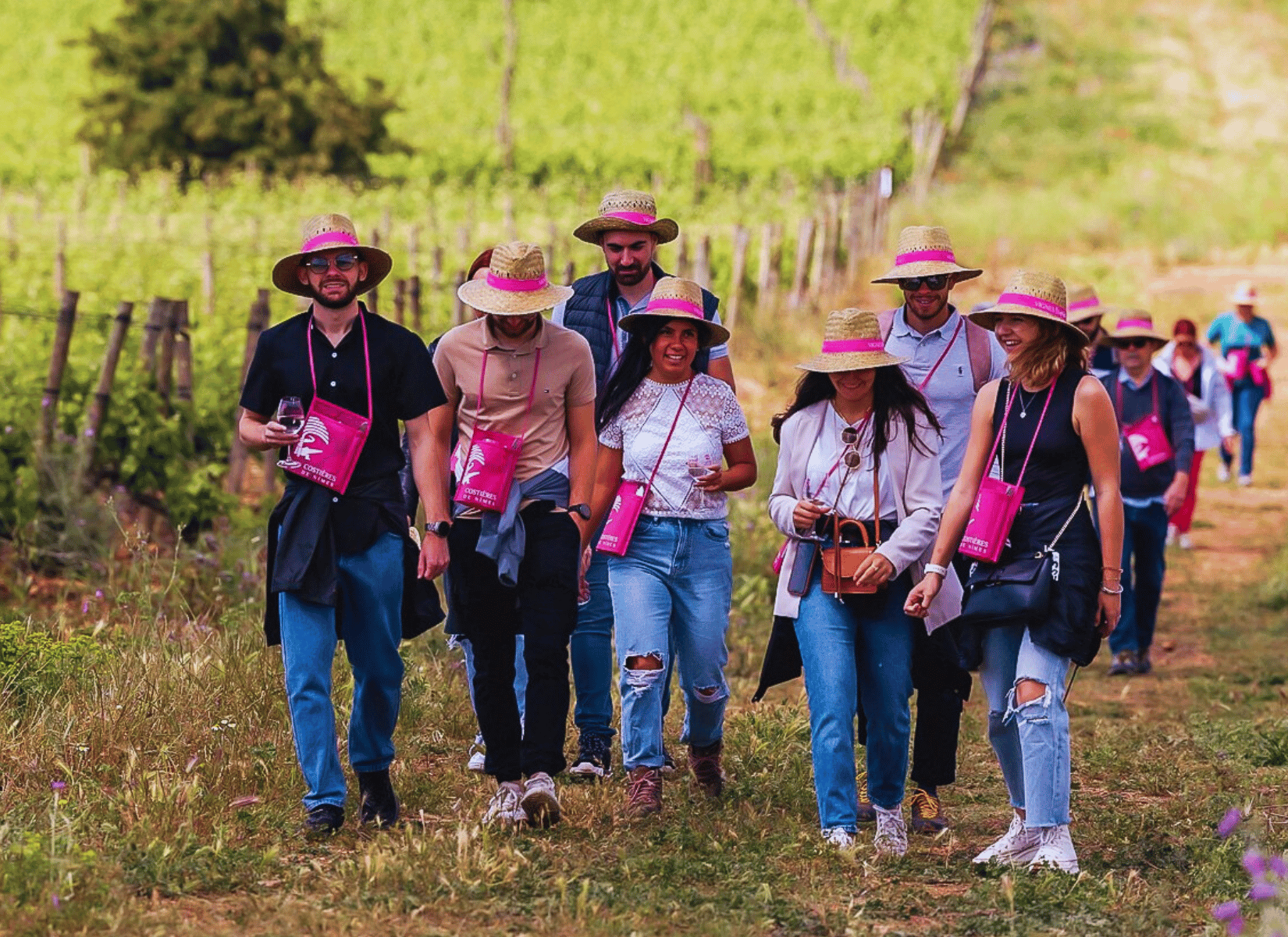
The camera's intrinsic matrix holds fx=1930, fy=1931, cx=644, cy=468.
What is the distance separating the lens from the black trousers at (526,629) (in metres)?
6.30

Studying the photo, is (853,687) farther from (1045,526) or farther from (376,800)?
(376,800)

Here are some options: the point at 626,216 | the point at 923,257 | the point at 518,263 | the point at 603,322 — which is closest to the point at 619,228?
the point at 626,216

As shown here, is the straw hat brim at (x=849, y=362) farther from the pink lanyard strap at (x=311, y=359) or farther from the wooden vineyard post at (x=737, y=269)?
the wooden vineyard post at (x=737, y=269)

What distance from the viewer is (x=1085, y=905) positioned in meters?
5.46

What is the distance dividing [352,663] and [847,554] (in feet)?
5.33

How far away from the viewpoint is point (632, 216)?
713 centimetres

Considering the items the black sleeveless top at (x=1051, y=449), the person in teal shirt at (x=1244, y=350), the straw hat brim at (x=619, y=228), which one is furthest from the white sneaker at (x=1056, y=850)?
the person in teal shirt at (x=1244, y=350)

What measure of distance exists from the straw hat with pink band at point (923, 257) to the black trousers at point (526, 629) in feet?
5.07

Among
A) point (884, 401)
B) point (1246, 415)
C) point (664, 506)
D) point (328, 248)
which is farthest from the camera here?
point (1246, 415)

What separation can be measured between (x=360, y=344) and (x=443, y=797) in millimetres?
1647

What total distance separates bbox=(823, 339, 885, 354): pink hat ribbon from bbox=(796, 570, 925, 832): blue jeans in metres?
0.72

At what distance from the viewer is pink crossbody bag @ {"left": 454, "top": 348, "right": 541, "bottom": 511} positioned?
6230 millimetres

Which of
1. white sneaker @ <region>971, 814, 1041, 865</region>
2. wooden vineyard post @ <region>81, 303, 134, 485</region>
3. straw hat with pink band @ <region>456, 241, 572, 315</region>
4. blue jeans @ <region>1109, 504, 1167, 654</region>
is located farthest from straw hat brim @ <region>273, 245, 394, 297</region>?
blue jeans @ <region>1109, 504, 1167, 654</region>

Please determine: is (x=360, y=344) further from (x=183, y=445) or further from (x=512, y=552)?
(x=183, y=445)
